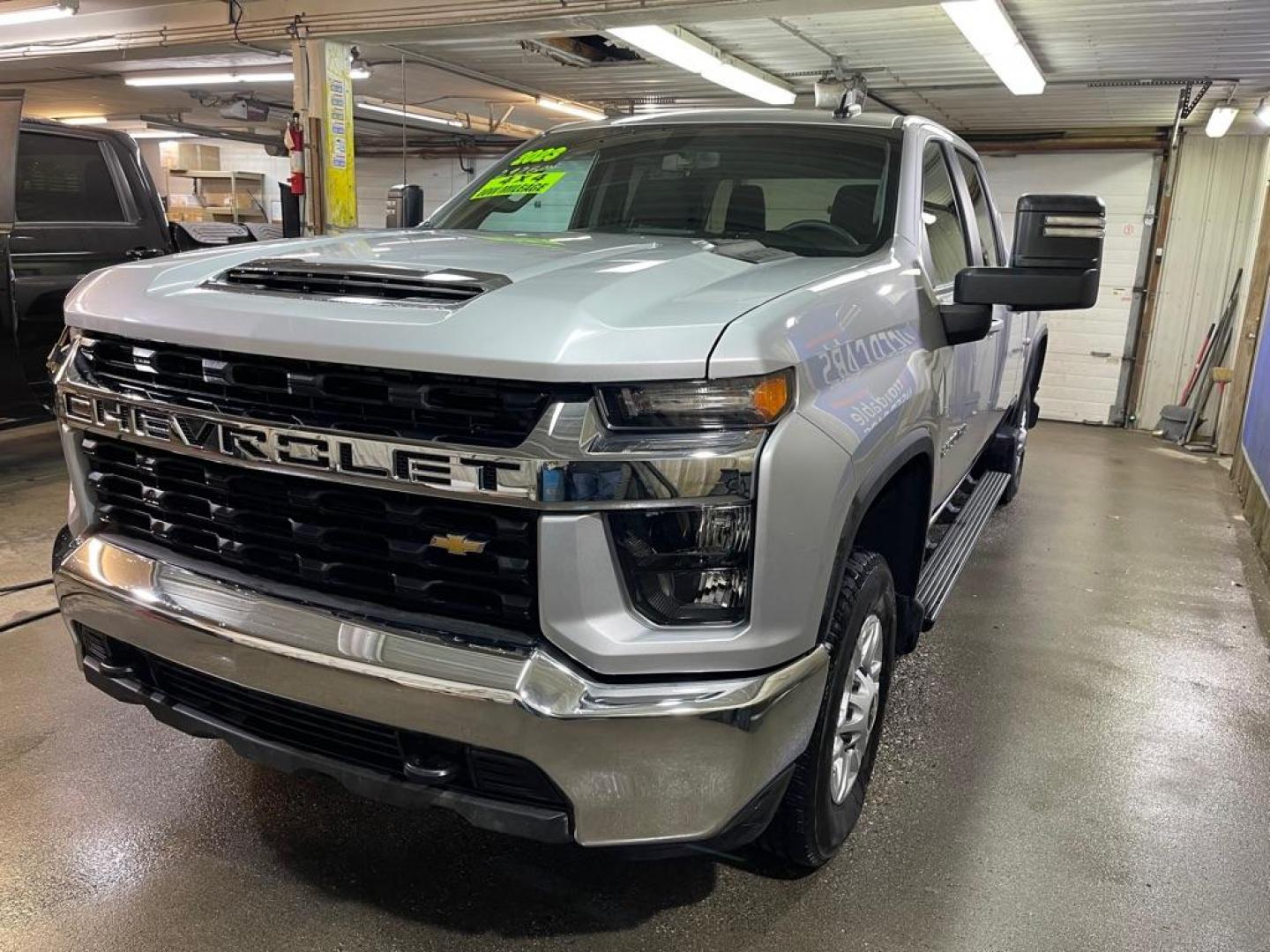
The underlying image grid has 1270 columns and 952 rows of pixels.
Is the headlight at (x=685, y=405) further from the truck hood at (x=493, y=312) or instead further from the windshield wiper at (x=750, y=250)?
the windshield wiper at (x=750, y=250)

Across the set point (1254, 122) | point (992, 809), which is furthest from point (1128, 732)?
point (1254, 122)

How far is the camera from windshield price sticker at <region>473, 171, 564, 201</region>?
3.35 metres

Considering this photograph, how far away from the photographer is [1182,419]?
31.5ft

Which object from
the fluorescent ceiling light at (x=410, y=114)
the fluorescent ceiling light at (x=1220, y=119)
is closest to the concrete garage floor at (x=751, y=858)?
the fluorescent ceiling light at (x=1220, y=119)

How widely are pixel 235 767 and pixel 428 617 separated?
138cm

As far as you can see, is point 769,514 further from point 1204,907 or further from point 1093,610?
point 1093,610

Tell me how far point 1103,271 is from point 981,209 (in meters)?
7.12

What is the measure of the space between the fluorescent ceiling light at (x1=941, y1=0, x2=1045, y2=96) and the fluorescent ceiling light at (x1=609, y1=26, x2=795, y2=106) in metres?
1.86

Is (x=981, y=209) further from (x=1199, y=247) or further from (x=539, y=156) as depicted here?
(x=1199, y=247)

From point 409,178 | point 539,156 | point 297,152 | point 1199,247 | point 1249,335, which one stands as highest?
point 409,178

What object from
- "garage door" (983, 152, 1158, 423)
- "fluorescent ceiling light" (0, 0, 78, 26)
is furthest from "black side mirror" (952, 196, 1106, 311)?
"garage door" (983, 152, 1158, 423)

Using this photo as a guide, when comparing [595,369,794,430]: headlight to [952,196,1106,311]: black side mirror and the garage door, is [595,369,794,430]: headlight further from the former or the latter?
the garage door

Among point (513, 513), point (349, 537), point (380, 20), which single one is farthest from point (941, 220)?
point (380, 20)

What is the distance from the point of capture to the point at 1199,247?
32.9 feet
